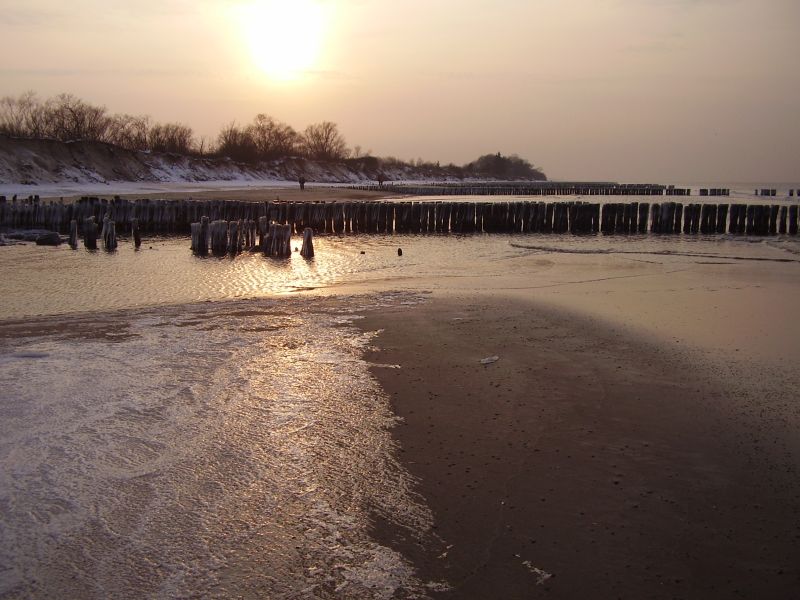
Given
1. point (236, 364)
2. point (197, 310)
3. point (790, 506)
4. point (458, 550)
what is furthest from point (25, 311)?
point (790, 506)

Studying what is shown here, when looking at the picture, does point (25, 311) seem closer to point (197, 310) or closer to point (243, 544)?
point (197, 310)

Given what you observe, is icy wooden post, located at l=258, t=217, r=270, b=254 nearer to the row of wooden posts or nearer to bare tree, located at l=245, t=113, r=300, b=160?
the row of wooden posts

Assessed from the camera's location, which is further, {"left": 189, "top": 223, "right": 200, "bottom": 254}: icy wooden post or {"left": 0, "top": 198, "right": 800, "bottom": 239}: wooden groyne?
{"left": 0, "top": 198, "right": 800, "bottom": 239}: wooden groyne

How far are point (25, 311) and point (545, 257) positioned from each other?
43.2ft

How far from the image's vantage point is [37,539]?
155 inches

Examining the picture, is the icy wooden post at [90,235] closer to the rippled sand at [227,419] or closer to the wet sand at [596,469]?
the rippled sand at [227,419]

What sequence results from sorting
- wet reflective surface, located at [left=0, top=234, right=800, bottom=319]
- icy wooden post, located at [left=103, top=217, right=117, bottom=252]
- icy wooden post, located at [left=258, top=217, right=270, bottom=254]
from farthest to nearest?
icy wooden post, located at [left=103, top=217, right=117, bottom=252] < icy wooden post, located at [left=258, top=217, right=270, bottom=254] < wet reflective surface, located at [left=0, top=234, right=800, bottom=319]

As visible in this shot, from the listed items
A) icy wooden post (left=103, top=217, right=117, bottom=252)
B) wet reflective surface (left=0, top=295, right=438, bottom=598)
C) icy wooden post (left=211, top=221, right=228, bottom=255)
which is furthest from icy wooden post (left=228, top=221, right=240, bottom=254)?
wet reflective surface (left=0, top=295, right=438, bottom=598)

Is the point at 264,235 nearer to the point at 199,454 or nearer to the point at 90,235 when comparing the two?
A: the point at 90,235

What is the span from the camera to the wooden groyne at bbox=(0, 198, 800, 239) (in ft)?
87.1

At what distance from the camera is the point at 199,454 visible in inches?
201

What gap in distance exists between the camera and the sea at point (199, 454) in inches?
146

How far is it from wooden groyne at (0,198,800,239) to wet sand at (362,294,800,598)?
19.5 metres

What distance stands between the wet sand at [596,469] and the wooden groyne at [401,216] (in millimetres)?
19496
